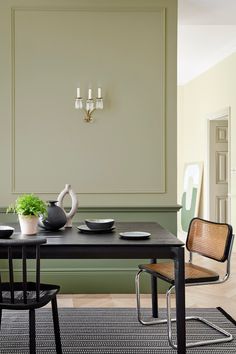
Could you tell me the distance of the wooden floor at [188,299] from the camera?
4.12 meters

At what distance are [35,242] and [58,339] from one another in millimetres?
704

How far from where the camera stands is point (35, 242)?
2523 mm

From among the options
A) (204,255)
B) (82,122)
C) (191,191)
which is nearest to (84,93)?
(82,122)

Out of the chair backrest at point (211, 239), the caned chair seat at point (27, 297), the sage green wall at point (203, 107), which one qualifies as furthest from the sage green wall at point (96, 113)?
the sage green wall at point (203, 107)

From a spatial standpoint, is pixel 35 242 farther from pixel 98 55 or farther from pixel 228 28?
pixel 228 28

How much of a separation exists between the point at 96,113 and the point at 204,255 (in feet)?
5.85

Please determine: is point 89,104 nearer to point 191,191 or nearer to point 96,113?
point 96,113

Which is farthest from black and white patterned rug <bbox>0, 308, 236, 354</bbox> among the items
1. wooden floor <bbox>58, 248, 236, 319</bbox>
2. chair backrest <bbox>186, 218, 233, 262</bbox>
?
chair backrest <bbox>186, 218, 233, 262</bbox>

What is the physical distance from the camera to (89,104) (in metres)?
4.47

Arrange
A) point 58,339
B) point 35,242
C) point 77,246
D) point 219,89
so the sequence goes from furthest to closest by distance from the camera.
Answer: point 219,89
point 58,339
point 77,246
point 35,242

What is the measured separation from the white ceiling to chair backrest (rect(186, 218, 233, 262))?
7.16ft

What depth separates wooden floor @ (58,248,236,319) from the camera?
412 centimetres

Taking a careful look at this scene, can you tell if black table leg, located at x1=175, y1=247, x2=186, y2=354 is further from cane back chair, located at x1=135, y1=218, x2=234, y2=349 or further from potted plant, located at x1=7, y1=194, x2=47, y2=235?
potted plant, located at x1=7, y1=194, x2=47, y2=235

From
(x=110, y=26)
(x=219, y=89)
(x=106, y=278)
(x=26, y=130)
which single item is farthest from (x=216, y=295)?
(x=219, y=89)
